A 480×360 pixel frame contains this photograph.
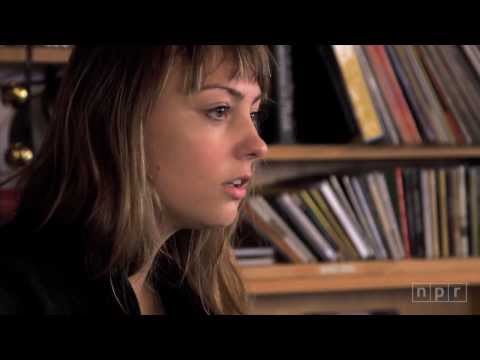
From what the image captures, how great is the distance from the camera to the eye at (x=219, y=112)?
86 cm

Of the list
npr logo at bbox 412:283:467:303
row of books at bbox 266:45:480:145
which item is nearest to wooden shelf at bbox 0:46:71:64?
row of books at bbox 266:45:480:145

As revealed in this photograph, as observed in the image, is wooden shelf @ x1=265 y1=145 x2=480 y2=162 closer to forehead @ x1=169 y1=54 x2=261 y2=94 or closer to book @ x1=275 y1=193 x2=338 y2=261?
book @ x1=275 y1=193 x2=338 y2=261

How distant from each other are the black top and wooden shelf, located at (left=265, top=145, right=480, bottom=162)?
79cm

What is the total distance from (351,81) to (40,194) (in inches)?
34.0

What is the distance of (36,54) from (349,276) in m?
0.90

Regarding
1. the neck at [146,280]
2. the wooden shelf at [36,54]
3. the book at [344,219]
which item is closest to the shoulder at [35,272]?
the neck at [146,280]

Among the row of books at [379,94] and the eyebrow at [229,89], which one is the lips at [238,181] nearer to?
the eyebrow at [229,89]

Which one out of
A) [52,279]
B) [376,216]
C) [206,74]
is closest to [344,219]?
[376,216]

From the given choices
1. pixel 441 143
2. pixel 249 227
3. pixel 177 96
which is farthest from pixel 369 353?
pixel 441 143

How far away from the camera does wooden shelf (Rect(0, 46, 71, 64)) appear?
1.45 meters

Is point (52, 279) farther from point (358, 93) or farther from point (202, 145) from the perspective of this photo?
point (358, 93)

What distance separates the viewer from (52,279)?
30.5 inches

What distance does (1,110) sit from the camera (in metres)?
1.55

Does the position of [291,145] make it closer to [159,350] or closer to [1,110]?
[1,110]
